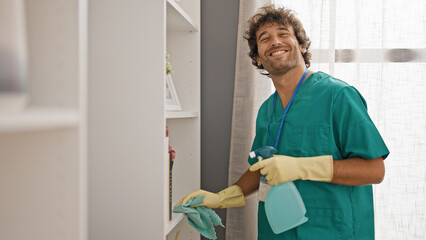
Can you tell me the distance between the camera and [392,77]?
181 centimetres

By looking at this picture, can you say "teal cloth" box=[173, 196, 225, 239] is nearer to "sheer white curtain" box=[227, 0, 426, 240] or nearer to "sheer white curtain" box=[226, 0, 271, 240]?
"sheer white curtain" box=[226, 0, 271, 240]

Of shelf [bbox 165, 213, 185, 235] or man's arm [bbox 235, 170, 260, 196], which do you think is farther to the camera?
man's arm [bbox 235, 170, 260, 196]

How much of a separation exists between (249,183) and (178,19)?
0.78m

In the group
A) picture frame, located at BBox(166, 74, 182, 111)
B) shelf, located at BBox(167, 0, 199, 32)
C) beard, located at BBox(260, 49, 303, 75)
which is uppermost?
shelf, located at BBox(167, 0, 199, 32)

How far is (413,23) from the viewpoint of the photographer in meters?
1.79

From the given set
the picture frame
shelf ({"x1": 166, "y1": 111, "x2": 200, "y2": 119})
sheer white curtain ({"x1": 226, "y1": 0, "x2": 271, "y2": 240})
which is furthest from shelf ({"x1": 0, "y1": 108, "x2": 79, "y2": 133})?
sheer white curtain ({"x1": 226, "y1": 0, "x2": 271, "y2": 240})

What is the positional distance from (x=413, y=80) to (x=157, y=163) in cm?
140

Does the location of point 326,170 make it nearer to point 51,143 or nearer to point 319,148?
point 319,148

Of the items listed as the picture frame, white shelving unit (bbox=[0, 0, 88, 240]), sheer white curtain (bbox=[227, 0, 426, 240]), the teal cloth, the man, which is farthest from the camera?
sheer white curtain (bbox=[227, 0, 426, 240])

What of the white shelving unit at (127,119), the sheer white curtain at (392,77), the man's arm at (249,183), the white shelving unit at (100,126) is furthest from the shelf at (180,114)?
the sheer white curtain at (392,77)

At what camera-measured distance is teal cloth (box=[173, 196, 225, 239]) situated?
1.41m

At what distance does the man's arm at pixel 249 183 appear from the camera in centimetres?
158

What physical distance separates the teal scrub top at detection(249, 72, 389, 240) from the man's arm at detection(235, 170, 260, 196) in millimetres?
261

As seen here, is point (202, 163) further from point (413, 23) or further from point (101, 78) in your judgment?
point (413, 23)
